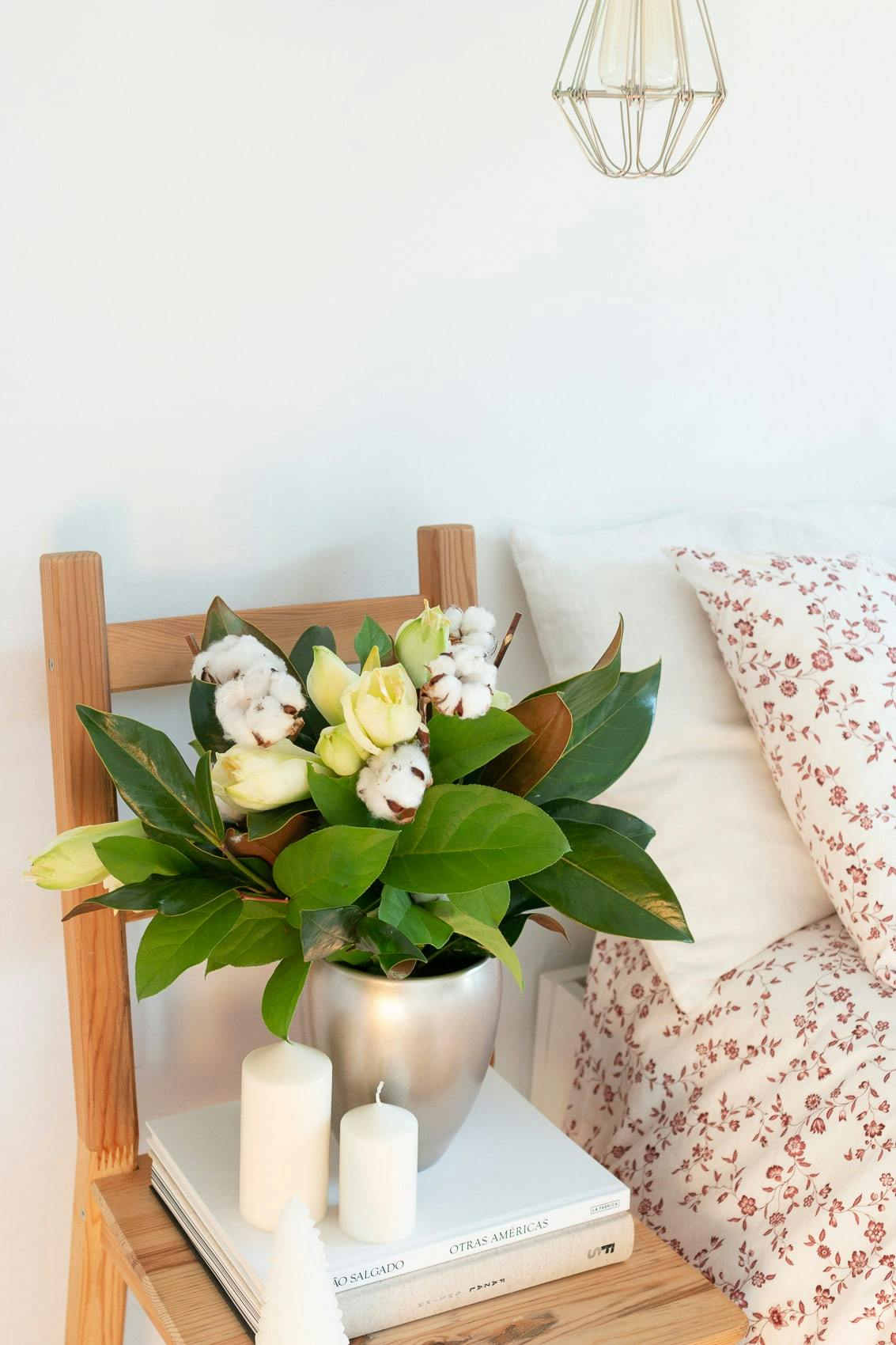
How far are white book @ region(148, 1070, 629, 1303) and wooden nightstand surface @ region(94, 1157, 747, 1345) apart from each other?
0.08 feet

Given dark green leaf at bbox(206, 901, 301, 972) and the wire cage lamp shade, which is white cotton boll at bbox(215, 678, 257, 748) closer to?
dark green leaf at bbox(206, 901, 301, 972)

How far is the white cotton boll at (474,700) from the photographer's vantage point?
2.58 ft

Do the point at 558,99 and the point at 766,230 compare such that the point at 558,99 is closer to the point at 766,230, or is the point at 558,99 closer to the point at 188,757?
the point at 766,230

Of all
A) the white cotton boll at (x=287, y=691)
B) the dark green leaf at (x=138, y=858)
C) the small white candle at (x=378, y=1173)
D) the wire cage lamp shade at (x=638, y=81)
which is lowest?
the small white candle at (x=378, y=1173)

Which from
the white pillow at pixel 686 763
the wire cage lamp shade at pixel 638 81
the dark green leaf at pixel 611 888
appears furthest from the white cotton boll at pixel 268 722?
the wire cage lamp shade at pixel 638 81

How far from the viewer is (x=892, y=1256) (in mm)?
848

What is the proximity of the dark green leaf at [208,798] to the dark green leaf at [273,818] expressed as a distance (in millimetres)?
19

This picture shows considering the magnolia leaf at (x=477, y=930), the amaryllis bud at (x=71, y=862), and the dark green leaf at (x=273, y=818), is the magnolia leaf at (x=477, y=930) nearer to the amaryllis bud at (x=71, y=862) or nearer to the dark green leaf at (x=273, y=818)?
the dark green leaf at (x=273, y=818)

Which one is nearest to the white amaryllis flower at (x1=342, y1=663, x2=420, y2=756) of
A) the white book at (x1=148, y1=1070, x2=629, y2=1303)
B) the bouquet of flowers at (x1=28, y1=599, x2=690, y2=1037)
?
the bouquet of flowers at (x1=28, y1=599, x2=690, y2=1037)

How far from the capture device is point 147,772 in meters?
0.83

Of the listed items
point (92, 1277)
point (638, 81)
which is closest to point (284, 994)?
point (92, 1277)

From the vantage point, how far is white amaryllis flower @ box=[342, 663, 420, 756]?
0.76 metres

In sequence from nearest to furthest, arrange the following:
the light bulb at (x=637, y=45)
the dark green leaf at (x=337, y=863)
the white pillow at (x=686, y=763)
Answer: the dark green leaf at (x=337, y=863)
the light bulb at (x=637, y=45)
the white pillow at (x=686, y=763)

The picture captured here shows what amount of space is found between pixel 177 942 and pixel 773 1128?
49 cm
